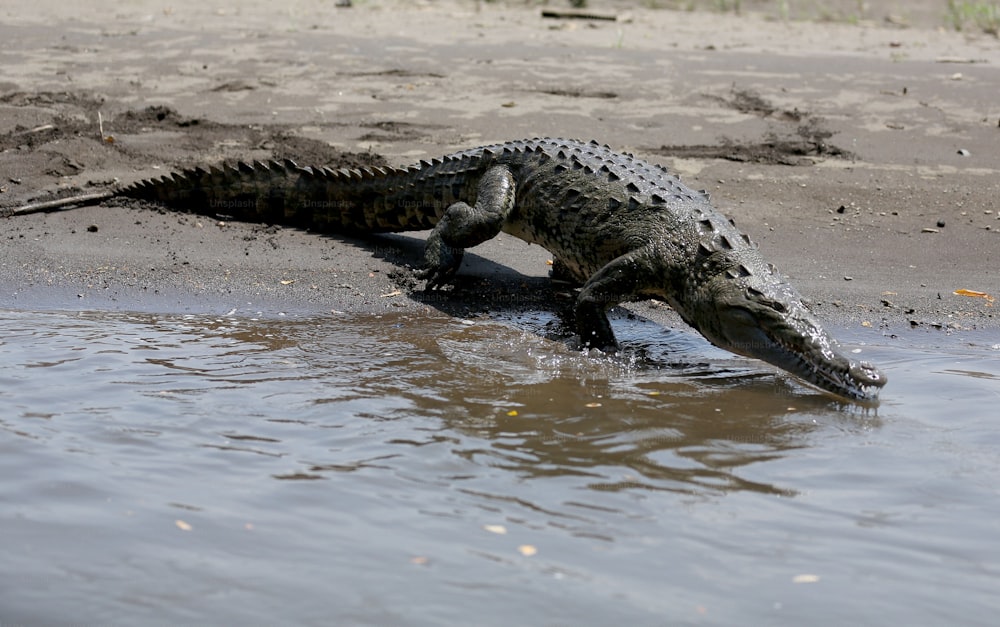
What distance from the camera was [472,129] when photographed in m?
Answer: 8.86

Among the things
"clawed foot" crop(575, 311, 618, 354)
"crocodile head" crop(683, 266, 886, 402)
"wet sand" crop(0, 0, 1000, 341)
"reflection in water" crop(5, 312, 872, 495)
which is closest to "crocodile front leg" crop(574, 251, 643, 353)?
"clawed foot" crop(575, 311, 618, 354)

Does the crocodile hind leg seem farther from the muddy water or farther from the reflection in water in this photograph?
the muddy water

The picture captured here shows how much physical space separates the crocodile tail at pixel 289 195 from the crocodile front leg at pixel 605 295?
5.45 ft

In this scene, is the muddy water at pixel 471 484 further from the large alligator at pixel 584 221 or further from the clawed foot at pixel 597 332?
the large alligator at pixel 584 221

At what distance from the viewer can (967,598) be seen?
11.4 ft

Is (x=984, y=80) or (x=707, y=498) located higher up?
(x=984, y=80)

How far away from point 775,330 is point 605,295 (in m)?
0.90

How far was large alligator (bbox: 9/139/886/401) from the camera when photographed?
17.4 ft

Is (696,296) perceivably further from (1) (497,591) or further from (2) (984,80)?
(2) (984,80)

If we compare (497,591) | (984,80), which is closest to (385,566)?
(497,591)

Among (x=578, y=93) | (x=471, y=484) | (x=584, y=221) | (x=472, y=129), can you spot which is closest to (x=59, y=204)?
(x=472, y=129)

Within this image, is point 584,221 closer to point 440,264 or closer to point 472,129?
point 440,264

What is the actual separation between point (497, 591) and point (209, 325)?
10.1 ft

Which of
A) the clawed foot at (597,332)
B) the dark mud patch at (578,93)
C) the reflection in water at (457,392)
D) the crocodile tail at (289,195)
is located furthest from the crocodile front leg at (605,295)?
the dark mud patch at (578,93)
